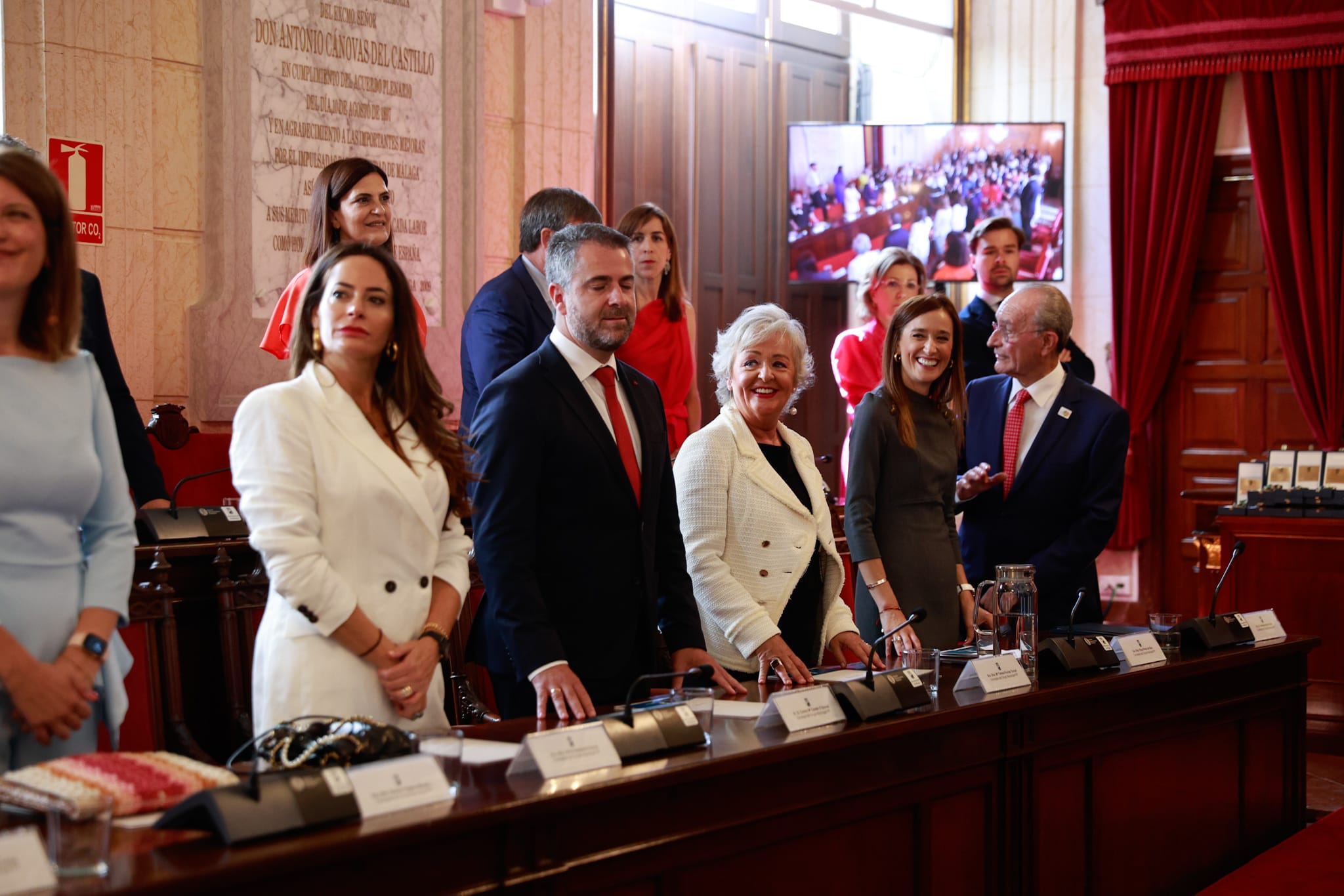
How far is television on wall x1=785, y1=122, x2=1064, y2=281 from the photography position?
7594 millimetres

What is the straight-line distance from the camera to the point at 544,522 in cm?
259

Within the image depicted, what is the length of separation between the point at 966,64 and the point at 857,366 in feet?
14.5

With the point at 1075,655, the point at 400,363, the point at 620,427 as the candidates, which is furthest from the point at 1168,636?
the point at 400,363

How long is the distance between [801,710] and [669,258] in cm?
225

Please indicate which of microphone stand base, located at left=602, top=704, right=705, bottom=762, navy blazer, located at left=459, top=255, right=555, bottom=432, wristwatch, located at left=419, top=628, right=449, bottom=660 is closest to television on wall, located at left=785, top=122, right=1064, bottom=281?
navy blazer, located at left=459, top=255, right=555, bottom=432

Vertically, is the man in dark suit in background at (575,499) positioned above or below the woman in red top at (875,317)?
below

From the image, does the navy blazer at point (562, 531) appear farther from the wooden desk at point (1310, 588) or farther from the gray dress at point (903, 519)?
the wooden desk at point (1310, 588)

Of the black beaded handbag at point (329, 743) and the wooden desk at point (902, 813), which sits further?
the black beaded handbag at point (329, 743)

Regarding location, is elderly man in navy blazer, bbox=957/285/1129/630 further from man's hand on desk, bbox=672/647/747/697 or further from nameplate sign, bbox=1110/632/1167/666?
man's hand on desk, bbox=672/647/747/697

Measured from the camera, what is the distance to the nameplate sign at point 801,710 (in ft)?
7.40

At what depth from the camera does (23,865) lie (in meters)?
1.36

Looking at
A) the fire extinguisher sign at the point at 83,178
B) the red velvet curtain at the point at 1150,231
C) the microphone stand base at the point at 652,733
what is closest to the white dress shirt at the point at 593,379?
the microphone stand base at the point at 652,733

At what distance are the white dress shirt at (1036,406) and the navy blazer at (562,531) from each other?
58.8 inches

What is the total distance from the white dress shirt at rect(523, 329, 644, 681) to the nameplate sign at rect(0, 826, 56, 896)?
4.70ft
